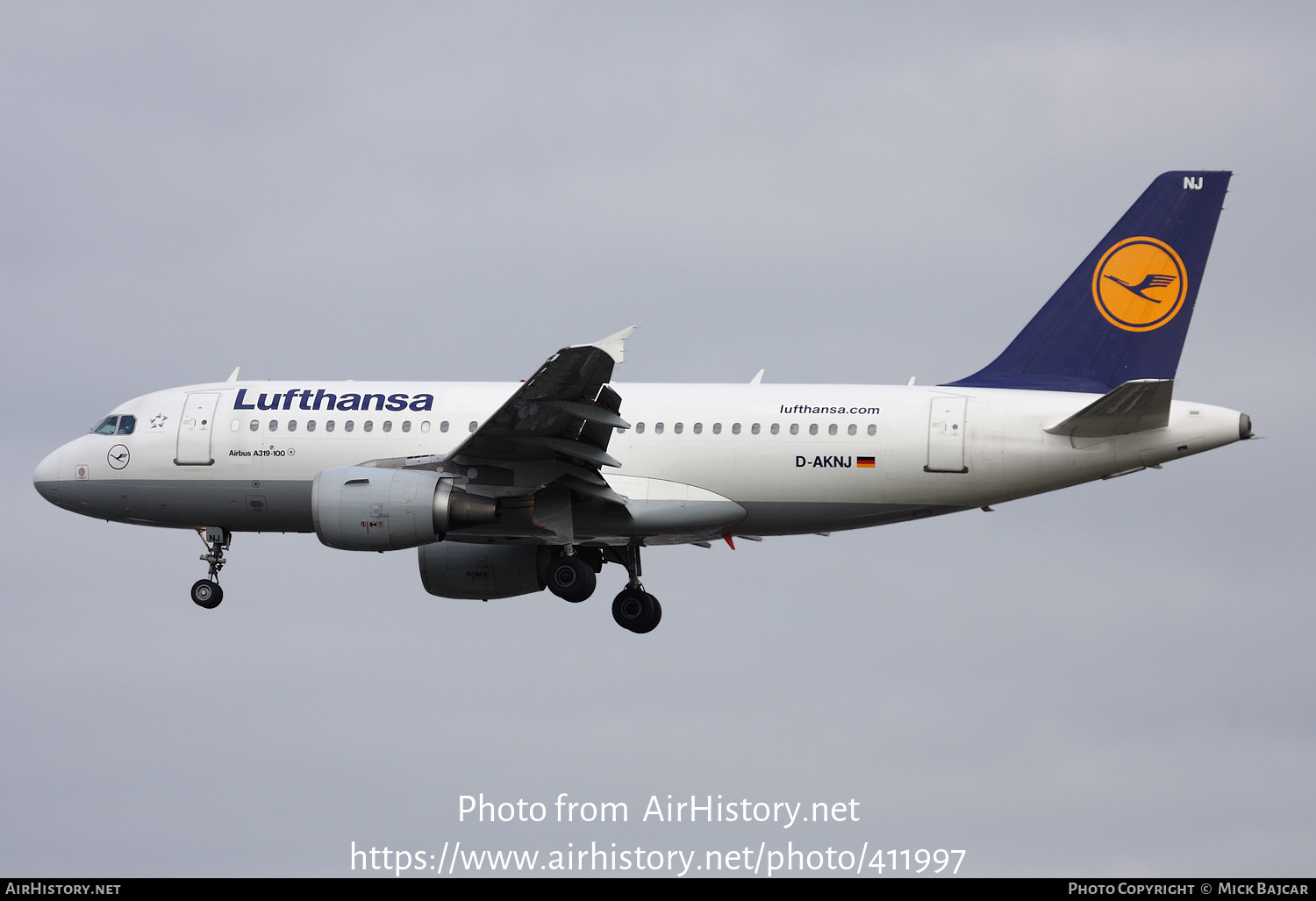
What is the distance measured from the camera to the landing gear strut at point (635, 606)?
37375mm

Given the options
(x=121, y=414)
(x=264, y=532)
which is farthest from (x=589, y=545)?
(x=121, y=414)

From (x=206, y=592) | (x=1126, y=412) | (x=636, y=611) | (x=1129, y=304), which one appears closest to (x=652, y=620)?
(x=636, y=611)

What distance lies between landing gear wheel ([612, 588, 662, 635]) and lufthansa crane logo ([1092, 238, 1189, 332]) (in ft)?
39.4

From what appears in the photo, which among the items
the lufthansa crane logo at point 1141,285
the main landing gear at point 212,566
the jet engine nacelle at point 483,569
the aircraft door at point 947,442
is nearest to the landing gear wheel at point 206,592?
the main landing gear at point 212,566

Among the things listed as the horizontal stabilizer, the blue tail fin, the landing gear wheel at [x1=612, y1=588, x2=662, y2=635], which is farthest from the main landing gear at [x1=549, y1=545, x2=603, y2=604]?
the horizontal stabilizer

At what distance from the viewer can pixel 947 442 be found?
33.8 m

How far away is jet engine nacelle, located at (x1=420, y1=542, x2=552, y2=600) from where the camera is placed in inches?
1492

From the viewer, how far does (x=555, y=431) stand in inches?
1294

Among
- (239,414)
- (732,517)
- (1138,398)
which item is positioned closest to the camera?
(1138,398)

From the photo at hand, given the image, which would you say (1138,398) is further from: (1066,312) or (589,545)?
(589,545)

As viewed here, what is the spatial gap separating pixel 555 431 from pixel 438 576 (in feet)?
23.0

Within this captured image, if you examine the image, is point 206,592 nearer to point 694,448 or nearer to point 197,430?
point 197,430

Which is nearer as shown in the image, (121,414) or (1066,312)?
(1066,312)

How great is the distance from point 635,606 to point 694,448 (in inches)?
182
